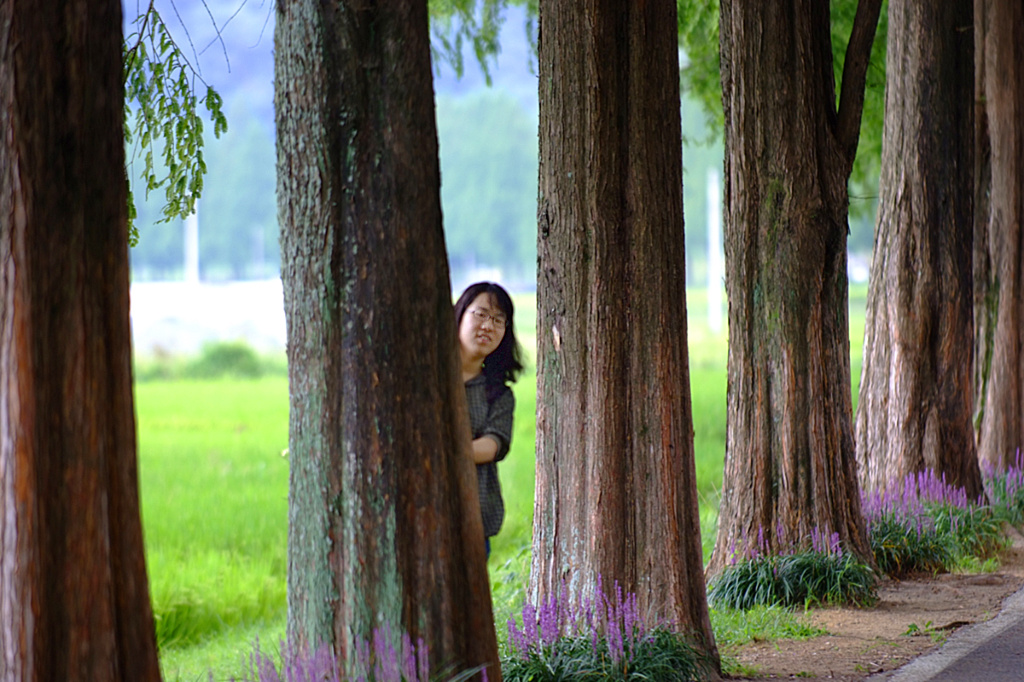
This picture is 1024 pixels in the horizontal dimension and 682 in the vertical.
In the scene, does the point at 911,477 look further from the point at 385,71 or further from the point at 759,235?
the point at 385,71

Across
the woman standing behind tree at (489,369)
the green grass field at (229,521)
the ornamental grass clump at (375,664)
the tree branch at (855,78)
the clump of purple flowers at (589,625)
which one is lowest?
the green grass field at (229,521)

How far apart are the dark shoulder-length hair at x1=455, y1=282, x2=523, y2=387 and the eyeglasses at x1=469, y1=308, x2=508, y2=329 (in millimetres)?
58

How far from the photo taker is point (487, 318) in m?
5.25

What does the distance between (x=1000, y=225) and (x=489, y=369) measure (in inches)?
325

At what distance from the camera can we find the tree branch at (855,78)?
760 centimetres

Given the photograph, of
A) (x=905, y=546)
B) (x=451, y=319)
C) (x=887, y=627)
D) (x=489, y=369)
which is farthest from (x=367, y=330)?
(x=905, y=546)

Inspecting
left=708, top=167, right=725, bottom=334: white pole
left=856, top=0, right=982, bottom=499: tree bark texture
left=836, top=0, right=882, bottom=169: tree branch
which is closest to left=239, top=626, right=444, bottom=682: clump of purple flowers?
left=836, top=0, right=882, bottom=169: tree branch

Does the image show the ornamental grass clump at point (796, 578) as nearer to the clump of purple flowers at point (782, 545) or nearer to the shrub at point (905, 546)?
the clump of purple flowers at point (782, 545)

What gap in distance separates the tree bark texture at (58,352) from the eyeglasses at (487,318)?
2.20 m

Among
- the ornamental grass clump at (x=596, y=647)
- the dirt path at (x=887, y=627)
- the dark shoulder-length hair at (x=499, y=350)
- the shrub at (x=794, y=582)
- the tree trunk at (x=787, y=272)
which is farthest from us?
the tree trunk at (x=787, y=272)

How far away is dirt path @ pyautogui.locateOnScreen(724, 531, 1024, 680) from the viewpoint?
5965 millimetres

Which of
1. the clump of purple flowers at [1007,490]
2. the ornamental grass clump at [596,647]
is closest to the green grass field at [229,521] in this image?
the ornamental grass clump at [596,647]

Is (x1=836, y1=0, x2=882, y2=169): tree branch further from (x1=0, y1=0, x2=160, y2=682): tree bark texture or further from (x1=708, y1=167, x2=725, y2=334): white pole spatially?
(x1=708, y1=167, x2=725, y2=334): white pole

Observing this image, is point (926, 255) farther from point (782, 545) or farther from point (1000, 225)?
point (782, 545)
